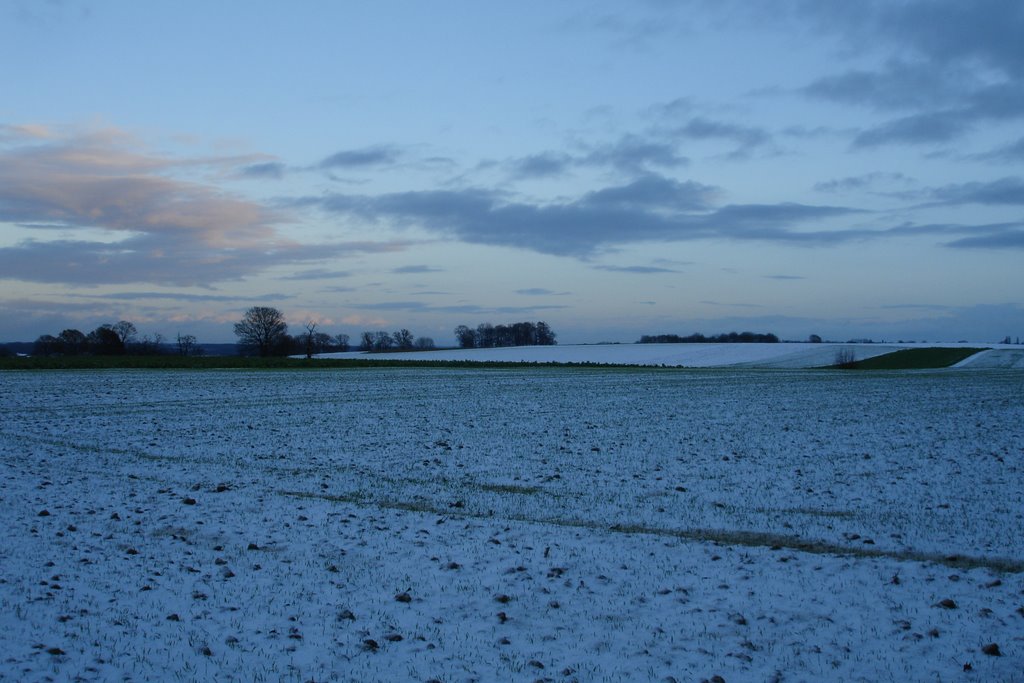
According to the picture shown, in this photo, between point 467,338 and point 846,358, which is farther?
point 467,338

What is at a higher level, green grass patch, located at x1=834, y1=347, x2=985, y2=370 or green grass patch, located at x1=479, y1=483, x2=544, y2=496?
green grass patch, located at x1=834, y1=347, x2=985, y2=370

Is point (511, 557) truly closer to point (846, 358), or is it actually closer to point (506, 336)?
point (846, 358)

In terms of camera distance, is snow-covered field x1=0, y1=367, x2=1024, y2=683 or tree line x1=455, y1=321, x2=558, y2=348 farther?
tree line x1=455, y1=321, x2=558, y2=348

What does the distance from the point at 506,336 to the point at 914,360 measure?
99605 mm

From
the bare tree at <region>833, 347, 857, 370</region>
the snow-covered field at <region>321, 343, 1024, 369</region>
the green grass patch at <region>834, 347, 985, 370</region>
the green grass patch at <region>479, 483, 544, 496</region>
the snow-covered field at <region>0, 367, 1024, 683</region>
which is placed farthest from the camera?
the snow-covered field at <region>321, 343, 1024, 369</region>

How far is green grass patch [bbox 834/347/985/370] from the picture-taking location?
8631 centimetres

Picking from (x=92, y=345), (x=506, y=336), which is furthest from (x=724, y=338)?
(x=92, y=345)

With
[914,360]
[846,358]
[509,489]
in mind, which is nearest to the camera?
[509,489]

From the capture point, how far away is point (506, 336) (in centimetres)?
18250

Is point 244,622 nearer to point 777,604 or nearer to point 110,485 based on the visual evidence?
point 777,604

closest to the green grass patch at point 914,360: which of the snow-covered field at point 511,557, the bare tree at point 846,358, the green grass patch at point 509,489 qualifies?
the bare tree at point 846,358

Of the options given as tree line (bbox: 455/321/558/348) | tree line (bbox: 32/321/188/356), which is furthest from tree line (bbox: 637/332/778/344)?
tree line (bbox: 32/321/188/356)

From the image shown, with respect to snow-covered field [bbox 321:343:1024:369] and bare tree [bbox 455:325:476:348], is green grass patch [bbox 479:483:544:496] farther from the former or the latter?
bare tree [bbox 455:325:476:348]

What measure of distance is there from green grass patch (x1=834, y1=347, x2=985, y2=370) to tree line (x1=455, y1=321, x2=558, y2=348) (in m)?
84.1
